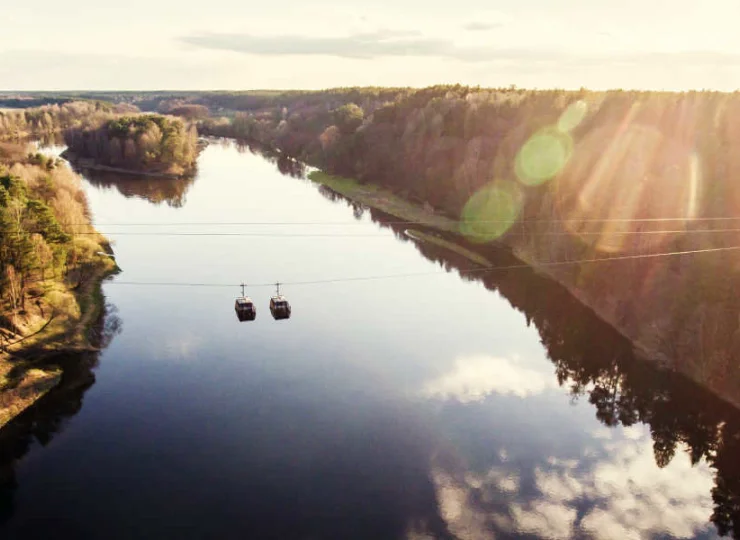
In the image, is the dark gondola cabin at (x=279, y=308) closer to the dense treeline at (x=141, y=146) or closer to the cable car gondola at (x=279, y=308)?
the cable car gondola at (x=279, y=308)

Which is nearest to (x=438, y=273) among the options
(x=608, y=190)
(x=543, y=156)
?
(x=608, y=190)

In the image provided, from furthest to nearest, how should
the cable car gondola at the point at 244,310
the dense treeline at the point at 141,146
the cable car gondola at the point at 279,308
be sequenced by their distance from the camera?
1. the dense treeline at the point at 141,146
2. the cable car gondola at the point at 279,308
3. the cable car gondola at the point at 244,310

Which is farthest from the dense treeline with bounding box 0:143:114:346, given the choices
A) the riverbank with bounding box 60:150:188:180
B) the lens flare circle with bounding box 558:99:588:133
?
the riverbank with bounding box 60:150:188:180

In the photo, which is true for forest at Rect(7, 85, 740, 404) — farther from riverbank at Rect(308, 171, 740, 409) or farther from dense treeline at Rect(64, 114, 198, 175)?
dense treeline at Rect(64, 114, 198, 175)

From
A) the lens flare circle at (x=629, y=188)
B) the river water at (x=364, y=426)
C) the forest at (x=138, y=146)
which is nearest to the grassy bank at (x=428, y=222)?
the river water at (x=364, y=426)

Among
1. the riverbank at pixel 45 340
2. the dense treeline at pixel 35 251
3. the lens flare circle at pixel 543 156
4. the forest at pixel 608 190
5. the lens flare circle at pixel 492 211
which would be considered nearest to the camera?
the riverbank at pixel 45 340

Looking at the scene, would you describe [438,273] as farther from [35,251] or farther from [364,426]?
[35,251]

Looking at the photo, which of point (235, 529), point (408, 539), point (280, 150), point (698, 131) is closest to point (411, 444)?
point (408, 539)
